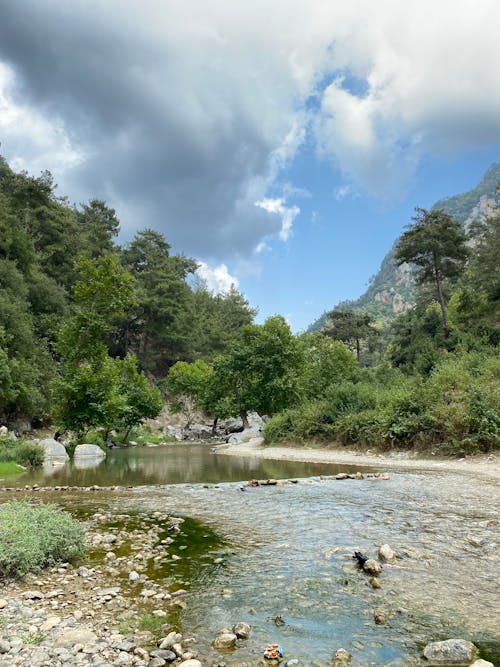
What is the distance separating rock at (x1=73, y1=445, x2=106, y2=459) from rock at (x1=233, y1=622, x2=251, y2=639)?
85.4 ft

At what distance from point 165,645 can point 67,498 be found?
10089 mm

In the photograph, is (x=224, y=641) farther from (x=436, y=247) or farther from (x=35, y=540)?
(x=436, y=247)

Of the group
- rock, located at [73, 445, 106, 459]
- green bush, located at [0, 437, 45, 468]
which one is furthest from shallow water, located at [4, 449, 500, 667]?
rock, located at [73, 445, 106, 459]

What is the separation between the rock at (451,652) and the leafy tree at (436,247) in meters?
47.8

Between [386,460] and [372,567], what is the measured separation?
56.7 ft

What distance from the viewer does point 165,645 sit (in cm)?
429

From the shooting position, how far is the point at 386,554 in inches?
267

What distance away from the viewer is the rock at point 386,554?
6.73 metres

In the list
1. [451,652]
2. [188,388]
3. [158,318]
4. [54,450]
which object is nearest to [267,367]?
[188,388]

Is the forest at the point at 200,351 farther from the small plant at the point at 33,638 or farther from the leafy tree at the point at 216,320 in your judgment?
the small plant at the point at 33,638

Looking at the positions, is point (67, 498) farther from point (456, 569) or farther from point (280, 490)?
point (456, 569)

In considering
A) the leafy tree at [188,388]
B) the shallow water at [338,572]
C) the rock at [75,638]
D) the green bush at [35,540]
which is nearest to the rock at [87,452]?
the shallow water at [338,572]

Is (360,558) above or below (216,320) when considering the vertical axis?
below

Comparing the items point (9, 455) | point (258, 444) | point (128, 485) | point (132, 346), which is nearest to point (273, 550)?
point (128, 485)
